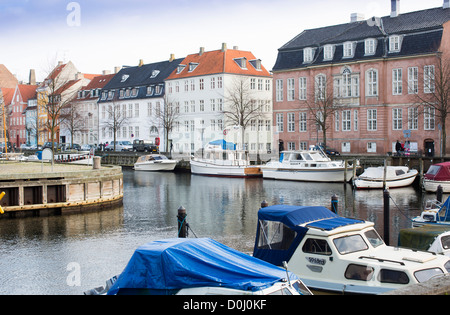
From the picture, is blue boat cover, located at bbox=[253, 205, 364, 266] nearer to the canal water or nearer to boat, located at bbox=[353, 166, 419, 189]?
the canal water

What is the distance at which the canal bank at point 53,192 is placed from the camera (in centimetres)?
3064

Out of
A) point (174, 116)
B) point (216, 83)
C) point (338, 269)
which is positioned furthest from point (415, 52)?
point (338, 269)

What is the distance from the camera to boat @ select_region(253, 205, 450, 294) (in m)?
13.3

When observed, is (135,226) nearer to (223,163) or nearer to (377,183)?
(377,183)

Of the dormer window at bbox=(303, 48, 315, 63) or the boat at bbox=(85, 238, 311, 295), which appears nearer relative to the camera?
the boat at bbox=(85, 238, 311, 295)

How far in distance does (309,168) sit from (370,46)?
19119 mm

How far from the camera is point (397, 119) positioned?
61.8 metres

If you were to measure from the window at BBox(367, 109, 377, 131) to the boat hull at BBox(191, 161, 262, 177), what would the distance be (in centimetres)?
1395

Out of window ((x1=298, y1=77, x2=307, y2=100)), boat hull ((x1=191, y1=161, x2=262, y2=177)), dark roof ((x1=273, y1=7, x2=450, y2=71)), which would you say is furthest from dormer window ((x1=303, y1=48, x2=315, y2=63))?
boat hull ((x1=191, y1=161, x2=262, y2=177))

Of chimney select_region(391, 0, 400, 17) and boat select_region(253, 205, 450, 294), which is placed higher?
chimney select_region(391, 0, 400, 17)

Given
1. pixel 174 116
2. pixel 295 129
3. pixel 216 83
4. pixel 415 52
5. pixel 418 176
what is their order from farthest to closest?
pixel 174 116 < pixel 216 83 < pixel 295 129 < pixel 415 52 < pixel 418 176

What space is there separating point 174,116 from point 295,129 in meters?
25.3

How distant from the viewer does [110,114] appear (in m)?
100
